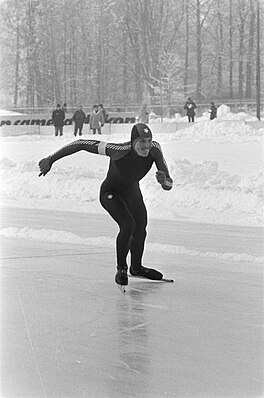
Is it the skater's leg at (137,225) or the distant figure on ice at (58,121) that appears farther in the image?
the distant figure on ice at (58,121)

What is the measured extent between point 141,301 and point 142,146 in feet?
2.88

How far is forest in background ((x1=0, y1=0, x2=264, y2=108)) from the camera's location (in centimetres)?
3012

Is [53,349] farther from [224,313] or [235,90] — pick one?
[235,90]

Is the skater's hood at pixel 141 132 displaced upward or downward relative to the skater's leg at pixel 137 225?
upward

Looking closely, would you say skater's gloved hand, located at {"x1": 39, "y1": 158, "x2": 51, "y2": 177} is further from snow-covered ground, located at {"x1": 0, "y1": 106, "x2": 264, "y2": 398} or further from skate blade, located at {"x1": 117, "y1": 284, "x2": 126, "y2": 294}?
skate blade, located at {"x1": 117, "y1": 284, "x2": 126, "y2": 294}

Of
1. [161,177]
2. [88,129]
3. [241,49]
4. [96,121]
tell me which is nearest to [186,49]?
[241,49]

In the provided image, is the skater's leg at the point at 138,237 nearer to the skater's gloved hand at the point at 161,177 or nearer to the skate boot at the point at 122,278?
the skate boot at the point at 122,278

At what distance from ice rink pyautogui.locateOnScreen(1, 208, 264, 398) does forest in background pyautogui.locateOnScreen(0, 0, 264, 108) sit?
2375 cm

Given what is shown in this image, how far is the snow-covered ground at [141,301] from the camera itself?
9.90 feet

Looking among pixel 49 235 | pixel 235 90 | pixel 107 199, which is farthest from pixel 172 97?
pixel 107 199

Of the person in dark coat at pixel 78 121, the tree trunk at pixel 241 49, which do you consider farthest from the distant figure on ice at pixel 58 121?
the tree trunk at pixel 241 49

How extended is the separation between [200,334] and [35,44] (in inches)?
1106

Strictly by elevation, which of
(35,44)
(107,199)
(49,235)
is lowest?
(49,235)

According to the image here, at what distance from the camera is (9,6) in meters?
28.2
